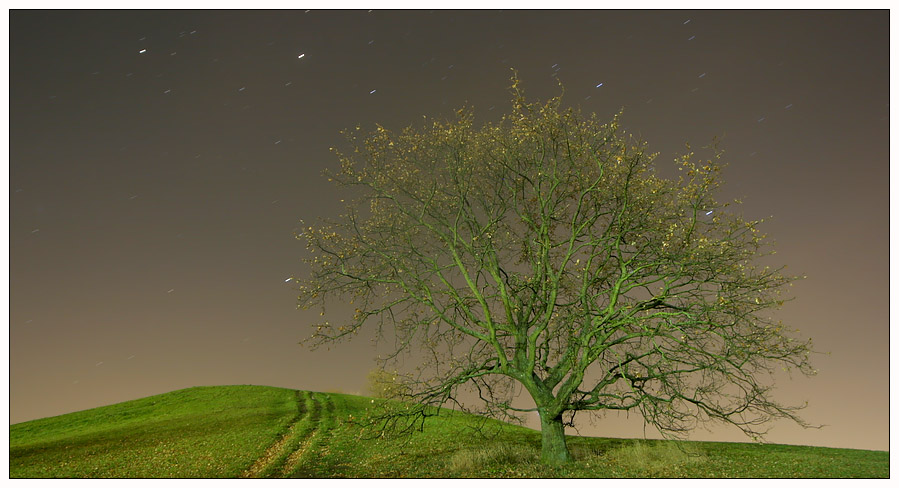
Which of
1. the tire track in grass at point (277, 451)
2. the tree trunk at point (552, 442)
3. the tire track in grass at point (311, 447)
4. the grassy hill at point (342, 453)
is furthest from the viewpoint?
the tire track in grass at point (277, 451)

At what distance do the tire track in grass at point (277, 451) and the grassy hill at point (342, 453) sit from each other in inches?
3.0

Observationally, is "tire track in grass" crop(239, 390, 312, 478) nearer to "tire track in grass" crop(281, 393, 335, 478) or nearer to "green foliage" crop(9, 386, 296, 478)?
"green foliage" crop(9, 386, 296, 478)

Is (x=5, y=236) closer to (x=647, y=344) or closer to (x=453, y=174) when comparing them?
(x=453, y=174)

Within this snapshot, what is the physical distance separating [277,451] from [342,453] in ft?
13.5

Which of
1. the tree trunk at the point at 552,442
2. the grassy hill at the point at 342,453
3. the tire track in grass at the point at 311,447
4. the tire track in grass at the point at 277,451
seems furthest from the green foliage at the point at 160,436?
the tree trunk at the point at 552,442

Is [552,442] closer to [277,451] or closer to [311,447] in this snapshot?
[311,447]

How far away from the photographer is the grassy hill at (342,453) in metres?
19.7

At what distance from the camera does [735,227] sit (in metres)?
19.0

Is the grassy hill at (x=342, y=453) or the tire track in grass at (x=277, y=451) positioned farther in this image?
the tire track in grass at (x=277, y=451)

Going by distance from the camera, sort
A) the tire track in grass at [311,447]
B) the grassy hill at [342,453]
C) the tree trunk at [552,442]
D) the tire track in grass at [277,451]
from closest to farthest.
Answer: the grassy hill at [342,453]
the tree trunk at [552,442]
the tire track in grass at [311,447]
the tire track in grass at [277,451]

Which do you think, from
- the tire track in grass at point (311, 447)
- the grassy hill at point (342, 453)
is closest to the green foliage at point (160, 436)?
the grassy hill at point (342, 453)

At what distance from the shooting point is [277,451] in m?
Result: 27.5

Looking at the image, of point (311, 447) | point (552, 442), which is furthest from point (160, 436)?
point (552, 442)

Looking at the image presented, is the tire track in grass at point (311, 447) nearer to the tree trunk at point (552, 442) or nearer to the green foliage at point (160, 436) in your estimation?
the green foliage at point (160, 436)
